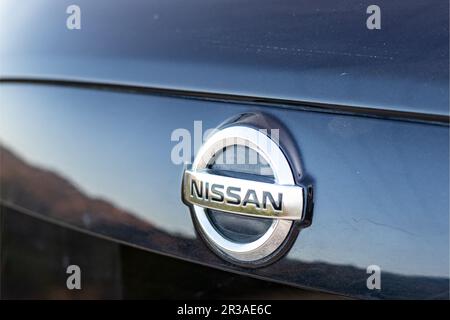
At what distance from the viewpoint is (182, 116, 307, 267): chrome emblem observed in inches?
40.7

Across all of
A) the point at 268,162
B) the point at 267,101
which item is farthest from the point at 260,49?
the point at 268,162

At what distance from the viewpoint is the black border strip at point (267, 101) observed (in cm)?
99

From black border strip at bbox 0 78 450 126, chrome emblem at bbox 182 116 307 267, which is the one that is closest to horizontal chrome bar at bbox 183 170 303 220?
chrome emblem at bbox 182 116 307 267

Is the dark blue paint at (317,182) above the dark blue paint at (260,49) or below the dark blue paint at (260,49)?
below

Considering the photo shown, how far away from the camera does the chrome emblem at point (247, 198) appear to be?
1.03m

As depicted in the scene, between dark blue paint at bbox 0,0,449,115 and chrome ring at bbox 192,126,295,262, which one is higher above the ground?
dark blue paint at bbox 0,0,449,115

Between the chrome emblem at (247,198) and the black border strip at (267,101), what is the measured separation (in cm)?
6

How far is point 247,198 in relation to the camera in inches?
41.2

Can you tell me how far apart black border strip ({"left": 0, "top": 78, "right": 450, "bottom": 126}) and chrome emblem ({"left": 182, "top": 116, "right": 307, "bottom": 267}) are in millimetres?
58

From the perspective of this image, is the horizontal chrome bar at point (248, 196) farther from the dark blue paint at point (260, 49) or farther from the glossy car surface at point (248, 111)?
the dark blue paint at point (260, 49)

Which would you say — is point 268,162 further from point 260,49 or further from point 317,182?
point 260,49

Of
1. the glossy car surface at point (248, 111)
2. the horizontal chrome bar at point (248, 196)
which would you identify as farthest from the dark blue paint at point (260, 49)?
the horizontal chrome bar at point (248, 196)

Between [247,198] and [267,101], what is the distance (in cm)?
16

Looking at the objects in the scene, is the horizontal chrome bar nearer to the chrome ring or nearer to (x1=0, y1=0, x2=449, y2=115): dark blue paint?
the chrome ring
